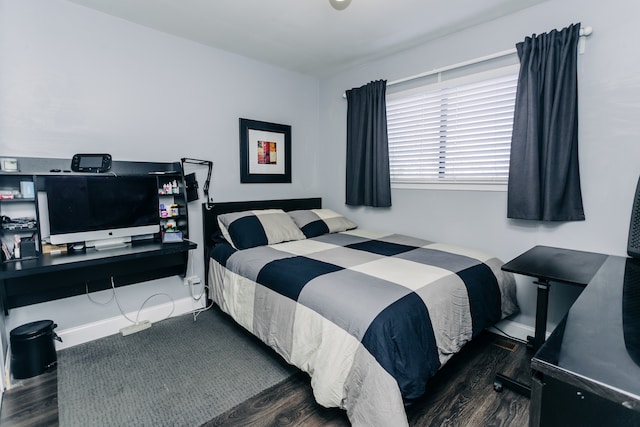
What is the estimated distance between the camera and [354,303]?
1.58 m

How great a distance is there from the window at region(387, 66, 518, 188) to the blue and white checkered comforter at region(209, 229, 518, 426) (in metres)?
0.76

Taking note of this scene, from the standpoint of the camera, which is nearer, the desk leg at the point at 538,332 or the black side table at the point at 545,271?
the black side table at the point at 545,271

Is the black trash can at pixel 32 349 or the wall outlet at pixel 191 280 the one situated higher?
the wall outlet at pixel 191 280

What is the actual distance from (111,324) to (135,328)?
181 mm

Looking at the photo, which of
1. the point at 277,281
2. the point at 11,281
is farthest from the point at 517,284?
the point at 11,281

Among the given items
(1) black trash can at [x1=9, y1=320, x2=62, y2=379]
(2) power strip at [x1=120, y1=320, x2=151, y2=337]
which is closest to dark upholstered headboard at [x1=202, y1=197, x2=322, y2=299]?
(2) power strip at [x1=120, y1=320, x2=151, y2=337]

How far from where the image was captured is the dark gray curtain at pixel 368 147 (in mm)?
3162

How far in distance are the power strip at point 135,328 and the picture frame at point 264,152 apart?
1586 millimetres

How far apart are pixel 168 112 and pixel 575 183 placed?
3254mm

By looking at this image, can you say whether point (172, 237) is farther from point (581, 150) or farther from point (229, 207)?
point (581, 150)

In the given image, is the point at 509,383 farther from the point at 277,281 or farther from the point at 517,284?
the point at 277,281

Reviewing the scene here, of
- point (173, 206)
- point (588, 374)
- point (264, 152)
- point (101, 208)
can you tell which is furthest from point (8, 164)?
point (588, 374)

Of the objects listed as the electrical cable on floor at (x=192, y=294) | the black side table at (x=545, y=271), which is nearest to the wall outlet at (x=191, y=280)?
the electrical cable on floor at (x=192, y=294)

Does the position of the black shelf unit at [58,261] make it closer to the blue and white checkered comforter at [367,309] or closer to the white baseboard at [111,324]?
the white baseboard at [111,324]
